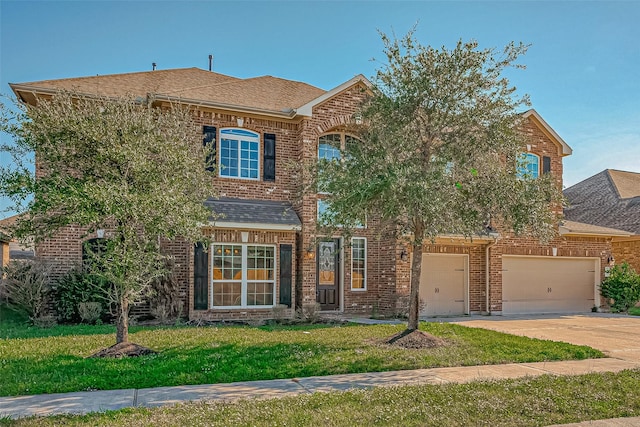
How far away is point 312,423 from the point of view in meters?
5.36

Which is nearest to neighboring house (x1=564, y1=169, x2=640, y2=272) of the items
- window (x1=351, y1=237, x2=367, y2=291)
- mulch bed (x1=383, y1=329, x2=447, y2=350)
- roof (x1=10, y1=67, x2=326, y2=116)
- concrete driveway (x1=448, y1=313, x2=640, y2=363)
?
concrete driveway (x1=448, y1=313, x2=640, y2=363)

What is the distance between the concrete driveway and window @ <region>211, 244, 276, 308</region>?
5.76m

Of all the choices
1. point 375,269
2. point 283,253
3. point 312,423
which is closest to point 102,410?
point 312,423

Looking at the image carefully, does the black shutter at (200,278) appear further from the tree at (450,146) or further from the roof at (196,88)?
the tree at (450,146)

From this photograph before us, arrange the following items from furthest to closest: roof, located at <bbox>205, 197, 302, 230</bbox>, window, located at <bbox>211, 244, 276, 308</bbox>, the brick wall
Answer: the brick wall
window, located at <bbox>211, 244, 276, 308</bbox>
roof, located at <bbox>205, 197, 302, 230</bbox>

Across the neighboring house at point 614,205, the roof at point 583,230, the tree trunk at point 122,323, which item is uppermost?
the neighboring house at point 614,205

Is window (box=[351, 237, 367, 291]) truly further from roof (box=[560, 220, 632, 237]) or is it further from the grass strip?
roof (box=[560, 220, 632, 237])

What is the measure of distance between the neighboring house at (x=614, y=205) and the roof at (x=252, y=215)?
1380 centimetres

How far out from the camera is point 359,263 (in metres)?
17.0

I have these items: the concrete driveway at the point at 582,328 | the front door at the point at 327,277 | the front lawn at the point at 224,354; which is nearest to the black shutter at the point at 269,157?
the front door at the point at 327,277

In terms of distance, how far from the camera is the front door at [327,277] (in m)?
16.5

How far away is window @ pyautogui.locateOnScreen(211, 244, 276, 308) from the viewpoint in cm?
1497

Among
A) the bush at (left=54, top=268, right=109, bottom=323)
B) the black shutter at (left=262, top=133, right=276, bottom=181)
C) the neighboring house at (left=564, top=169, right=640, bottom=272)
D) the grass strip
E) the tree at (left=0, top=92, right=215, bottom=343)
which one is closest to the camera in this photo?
the grass strip

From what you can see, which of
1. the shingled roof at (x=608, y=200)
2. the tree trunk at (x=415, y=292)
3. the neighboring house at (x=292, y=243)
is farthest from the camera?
the shingled roof at (x=608, y=200)
